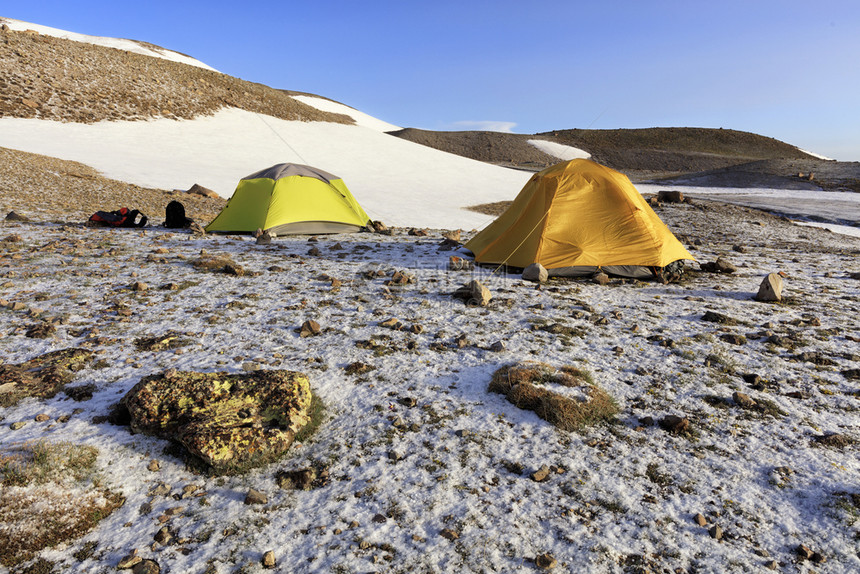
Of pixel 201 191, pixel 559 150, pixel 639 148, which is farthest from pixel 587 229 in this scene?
pixel 639 148

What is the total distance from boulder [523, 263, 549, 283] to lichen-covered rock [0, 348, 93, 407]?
7.27 m

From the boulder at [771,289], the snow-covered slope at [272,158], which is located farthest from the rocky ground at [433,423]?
the snow-covered slope at [272,158]

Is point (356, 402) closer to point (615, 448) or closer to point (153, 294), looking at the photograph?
point (615, 448)

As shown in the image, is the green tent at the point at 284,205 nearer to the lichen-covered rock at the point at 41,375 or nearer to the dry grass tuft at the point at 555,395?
the lichen-covered rock at the point at 41,375

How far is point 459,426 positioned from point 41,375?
4.62 metres

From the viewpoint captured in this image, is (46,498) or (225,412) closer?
(46,498)

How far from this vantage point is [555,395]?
508cm

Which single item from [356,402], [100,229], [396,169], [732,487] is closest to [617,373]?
[732,487]

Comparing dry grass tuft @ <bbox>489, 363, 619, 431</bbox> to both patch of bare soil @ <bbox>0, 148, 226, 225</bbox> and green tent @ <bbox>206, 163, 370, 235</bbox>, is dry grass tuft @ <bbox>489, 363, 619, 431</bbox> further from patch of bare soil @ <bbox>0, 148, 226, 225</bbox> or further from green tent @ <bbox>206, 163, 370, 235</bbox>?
patch of bare soil @ <bbox>0, 148, 226, 225</bbox>

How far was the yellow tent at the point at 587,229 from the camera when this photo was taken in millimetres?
9672

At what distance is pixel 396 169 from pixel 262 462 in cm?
3200

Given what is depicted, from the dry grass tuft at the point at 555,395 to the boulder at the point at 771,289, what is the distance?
514 cm

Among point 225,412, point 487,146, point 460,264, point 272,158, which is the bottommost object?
point 225,412

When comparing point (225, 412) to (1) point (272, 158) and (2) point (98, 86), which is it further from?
(2) point (98, 86)
